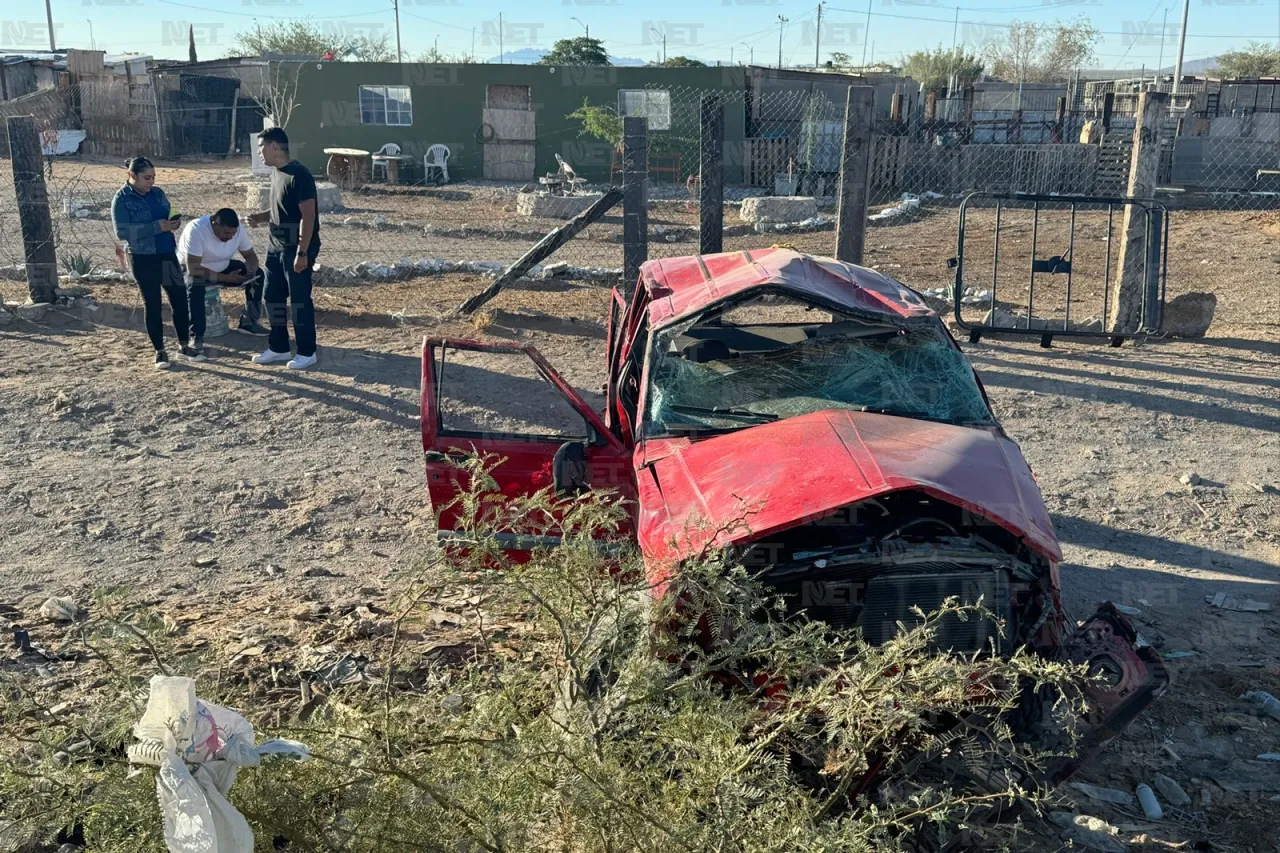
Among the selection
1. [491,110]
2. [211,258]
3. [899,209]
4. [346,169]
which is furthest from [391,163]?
[211,258]

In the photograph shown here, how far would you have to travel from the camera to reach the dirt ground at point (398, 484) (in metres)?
4.35

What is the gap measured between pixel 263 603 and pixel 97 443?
2.68m

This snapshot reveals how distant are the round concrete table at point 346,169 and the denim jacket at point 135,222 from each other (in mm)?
16436

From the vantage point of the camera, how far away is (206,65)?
31406 millimetres

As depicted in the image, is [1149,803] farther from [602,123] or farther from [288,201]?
[602,123]

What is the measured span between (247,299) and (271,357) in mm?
1156

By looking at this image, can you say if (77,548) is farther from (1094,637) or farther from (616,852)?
(1094,637)

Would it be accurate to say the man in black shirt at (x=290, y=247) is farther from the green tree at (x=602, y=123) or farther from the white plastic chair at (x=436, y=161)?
the white plastic chair at (x=436, y=161)

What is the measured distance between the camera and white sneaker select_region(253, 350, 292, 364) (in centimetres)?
847

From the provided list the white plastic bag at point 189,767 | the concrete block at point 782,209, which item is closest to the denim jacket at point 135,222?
the white plastic bag at point 189,767

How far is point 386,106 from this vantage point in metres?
27.0

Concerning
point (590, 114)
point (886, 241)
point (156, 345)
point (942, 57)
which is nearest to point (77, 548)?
point (156, 345)

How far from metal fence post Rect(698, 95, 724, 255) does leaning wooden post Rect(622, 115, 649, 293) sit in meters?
0.50

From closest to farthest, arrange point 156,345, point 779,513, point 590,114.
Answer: point 779,513 → point 156,345 → point 590,114
